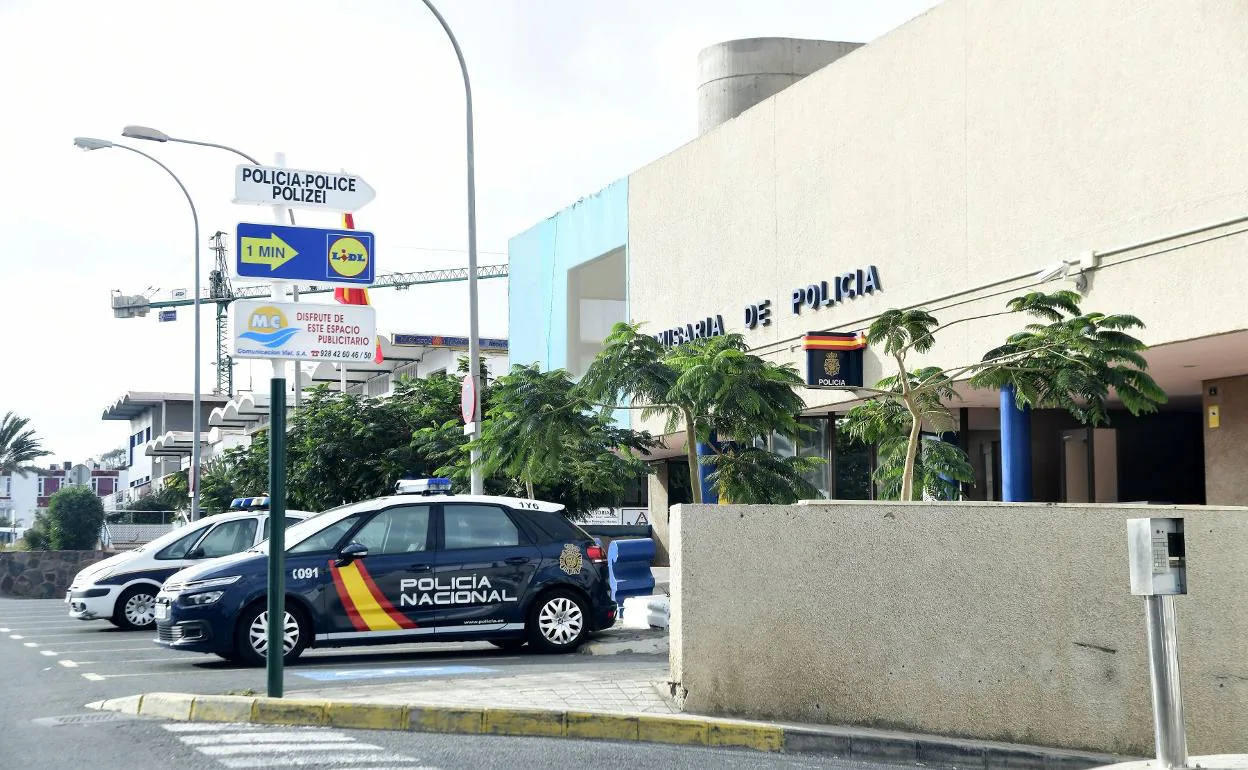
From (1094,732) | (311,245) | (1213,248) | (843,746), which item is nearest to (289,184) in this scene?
(311,245)

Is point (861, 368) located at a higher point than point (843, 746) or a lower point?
higher

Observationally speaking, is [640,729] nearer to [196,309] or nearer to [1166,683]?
[1166,683]

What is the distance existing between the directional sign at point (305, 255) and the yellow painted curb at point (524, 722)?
11.0ft

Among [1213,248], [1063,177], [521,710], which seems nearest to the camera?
[521,710]

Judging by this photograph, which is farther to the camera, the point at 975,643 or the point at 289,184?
the point at 289,184

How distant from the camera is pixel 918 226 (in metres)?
19.8

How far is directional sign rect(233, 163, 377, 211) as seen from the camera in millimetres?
10281

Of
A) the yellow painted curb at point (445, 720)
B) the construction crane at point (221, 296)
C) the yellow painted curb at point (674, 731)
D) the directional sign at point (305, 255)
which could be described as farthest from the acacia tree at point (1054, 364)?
the construction crane at point (221, 296)

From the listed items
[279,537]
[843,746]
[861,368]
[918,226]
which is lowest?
[843,746]

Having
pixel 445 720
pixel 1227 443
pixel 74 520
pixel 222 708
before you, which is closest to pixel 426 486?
pixel 222 708

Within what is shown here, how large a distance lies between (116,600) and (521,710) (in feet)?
38.4

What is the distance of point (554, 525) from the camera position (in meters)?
14.4

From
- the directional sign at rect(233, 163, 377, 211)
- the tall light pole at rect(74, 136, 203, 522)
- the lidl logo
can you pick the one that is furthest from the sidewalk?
the tall light pole at rect(74, 136, 203, 522)

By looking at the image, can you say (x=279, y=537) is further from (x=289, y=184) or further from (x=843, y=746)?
(x=843, y=746)
